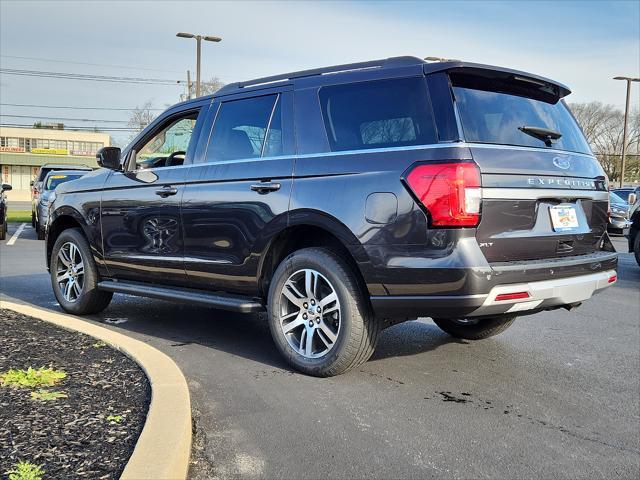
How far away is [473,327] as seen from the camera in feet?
17.4

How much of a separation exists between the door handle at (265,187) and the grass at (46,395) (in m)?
1.84

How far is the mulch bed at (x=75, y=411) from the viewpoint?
2.65 m

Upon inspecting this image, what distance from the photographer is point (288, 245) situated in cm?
452

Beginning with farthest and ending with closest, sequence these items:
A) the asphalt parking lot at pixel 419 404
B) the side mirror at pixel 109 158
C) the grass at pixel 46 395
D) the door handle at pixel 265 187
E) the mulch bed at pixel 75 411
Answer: the side mirror at pixel 109 158 < the door handle at pixel 265 187 < the grass at pixel 46 395 < the asphalt parking lot at pixel 419 404 < the mulch bed at pixel 75 411

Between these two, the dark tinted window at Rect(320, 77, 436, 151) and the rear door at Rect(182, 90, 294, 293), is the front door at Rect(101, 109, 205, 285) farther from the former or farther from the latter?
the dark tinted window at Rect(320, 77, 436, 151)

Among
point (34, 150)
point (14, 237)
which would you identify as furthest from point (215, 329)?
point (34, 150)

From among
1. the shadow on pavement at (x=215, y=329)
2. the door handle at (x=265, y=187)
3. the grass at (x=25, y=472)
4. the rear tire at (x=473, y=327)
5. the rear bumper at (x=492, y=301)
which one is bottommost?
the shadow on pavement at (x=215, y=329)

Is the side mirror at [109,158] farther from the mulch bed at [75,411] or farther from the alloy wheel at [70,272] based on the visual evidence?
the mulch bed at [75,411]

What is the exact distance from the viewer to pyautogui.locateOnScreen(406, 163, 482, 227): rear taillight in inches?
140

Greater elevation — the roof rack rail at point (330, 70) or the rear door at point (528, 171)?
the roof rack rail at point (330, 70)

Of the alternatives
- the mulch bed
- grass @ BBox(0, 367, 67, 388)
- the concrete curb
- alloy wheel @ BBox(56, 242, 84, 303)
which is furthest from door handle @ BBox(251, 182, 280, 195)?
alloy wheel @ BBox(56, 242, 84, 303)

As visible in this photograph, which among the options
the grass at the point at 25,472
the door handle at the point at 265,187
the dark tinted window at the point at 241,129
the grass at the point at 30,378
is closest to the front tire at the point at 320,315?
the door handle at the point at 265,187

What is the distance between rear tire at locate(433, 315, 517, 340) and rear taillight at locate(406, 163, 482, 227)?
71.0 inches

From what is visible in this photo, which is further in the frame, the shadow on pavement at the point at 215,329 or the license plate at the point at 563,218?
the shadow on pavement at the point at 215,329
